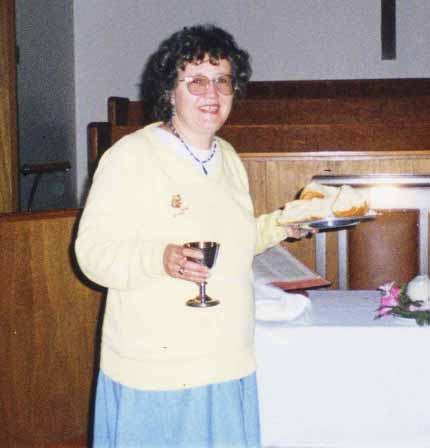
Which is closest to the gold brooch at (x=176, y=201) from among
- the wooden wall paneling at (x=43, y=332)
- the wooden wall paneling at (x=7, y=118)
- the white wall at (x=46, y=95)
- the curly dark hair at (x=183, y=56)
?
the curly dark hair at (x=183, y=56)

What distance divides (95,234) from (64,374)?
1389 millimetres

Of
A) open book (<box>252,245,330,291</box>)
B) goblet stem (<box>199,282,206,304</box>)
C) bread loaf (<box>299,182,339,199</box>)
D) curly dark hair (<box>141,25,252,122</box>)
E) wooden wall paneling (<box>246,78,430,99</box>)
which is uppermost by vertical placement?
wooden wall paneling (<box>246,78,430,99</box>)

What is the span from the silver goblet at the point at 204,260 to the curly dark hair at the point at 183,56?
1.28 feet

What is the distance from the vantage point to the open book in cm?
224

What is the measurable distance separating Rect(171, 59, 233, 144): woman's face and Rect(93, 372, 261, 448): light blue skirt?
56cm

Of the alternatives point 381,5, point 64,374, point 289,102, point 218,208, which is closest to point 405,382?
point 218,208

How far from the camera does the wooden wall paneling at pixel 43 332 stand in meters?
2.58

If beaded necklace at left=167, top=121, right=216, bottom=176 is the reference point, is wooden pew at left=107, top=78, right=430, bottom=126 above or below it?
above

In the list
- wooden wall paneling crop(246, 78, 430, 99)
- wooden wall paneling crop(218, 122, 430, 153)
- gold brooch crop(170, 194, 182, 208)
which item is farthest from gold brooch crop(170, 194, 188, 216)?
wooden wall paneling crop(246, 78, 430, 99)

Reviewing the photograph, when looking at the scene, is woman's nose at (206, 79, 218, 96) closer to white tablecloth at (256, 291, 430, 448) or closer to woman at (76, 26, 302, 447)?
woman at (76, 26, 302, 447)

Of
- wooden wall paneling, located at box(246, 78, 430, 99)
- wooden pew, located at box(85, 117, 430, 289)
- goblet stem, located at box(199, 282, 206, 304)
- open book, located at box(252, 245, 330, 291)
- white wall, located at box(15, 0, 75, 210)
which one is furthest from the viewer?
wooden wall paneling, located at box(246, 78, 430, 99)

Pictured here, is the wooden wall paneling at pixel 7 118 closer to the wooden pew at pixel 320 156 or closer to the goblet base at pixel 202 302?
the wooden pew at pixel 320 156

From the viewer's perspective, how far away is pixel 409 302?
206 centimetres

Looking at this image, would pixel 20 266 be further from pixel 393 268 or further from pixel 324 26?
pixel 324 26
